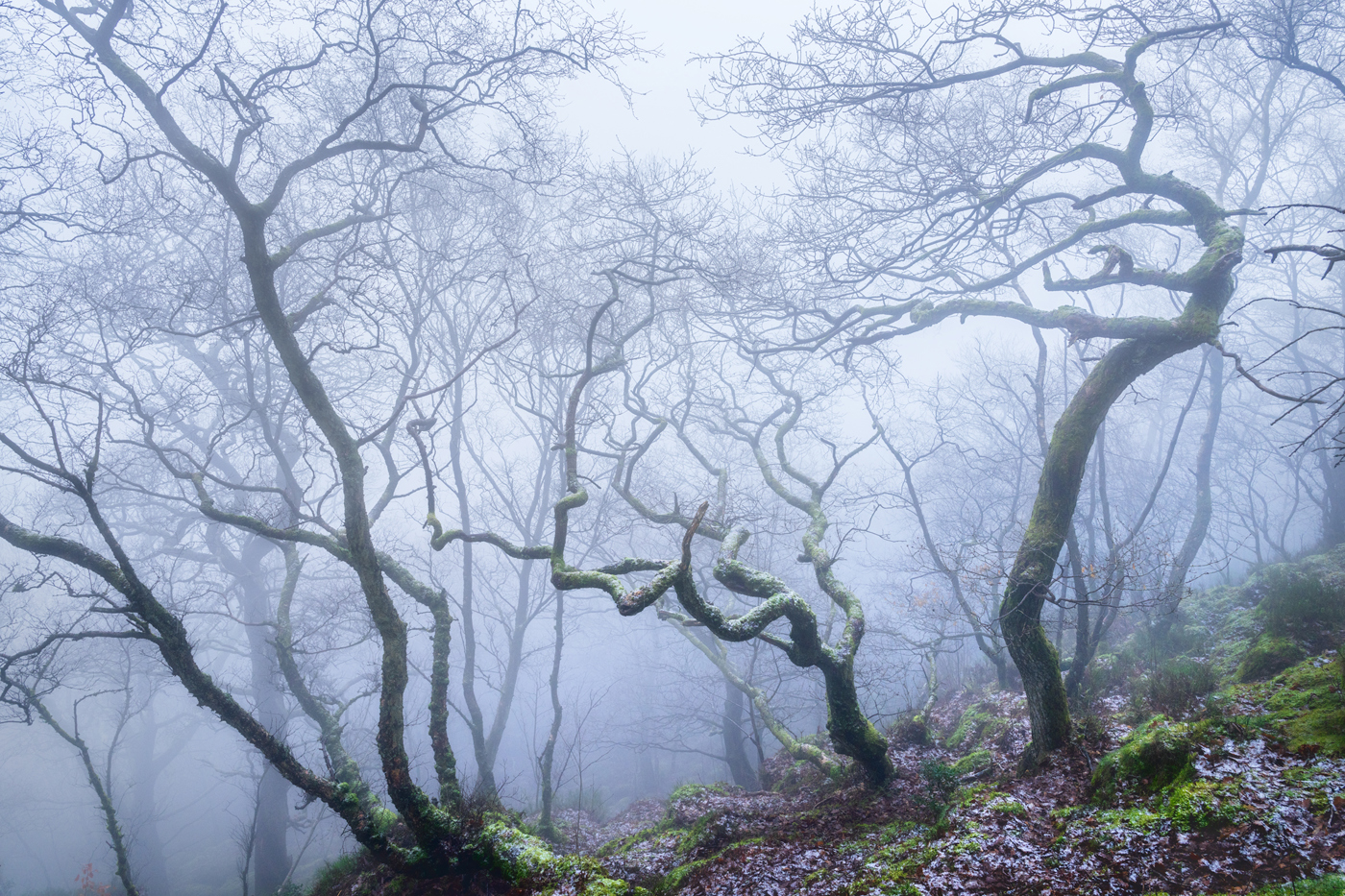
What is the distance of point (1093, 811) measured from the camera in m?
3.86

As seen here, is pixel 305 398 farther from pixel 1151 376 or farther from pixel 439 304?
pixel 1151 376

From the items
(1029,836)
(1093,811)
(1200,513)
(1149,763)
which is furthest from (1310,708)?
(1200,513)

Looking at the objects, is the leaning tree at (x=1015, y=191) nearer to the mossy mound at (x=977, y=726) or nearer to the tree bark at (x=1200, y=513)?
the mossy mound at (x=977, y=726)

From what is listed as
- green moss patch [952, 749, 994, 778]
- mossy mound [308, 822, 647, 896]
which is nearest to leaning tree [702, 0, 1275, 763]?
green moss patch [952, 749, 994, 778]

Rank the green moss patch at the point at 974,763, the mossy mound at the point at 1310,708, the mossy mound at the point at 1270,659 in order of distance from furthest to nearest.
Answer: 1. the green moss patch at the point at 974,763
2. the mossy mound at the point at 1270,659
3. the mossy mound at the point at 1310,708

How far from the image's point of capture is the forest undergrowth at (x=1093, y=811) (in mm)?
3164

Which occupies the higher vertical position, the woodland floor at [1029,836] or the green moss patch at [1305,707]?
the green moss patch at [1305,707]

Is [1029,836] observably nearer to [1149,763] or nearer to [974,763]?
[1149,763]

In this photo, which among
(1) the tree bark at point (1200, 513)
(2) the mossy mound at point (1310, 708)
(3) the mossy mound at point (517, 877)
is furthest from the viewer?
(1) the tree bark at point (1200, 513)

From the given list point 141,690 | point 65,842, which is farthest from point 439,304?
point 65,842

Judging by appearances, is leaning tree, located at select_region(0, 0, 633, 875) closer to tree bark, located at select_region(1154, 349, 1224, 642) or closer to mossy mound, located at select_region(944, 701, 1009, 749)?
mossy mound, located at select_region(944, 701, 1009, 749)

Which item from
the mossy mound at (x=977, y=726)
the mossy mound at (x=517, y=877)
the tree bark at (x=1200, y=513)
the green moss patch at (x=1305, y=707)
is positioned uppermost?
the tree bark at (x=1200, y=513)

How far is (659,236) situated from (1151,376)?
80.7ft

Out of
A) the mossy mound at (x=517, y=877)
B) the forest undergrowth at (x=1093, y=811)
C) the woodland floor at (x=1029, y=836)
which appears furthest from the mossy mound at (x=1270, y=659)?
the mossy mound at (x=517, y=877)
